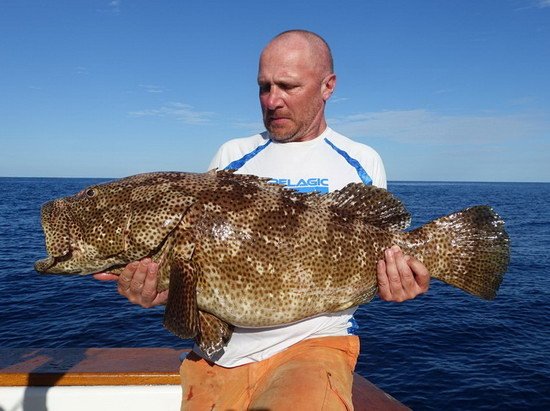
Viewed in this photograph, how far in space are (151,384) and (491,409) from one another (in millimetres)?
10538

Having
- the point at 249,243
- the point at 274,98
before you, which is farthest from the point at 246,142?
the point at 249,243

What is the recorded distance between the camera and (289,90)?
15.4 ft

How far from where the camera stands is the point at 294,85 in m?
4.67

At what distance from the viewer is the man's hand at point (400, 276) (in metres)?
4.06

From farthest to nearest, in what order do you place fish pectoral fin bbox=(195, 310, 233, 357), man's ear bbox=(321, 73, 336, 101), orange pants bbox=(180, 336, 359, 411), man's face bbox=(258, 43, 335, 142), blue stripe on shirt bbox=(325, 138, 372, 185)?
man's ear bbox=(321, 73, 336, 101) → blue stripe on shirt bbox=(325, 138, 372, 185) → man's face bbox=(258, 43, 335, 142) → fish pectoral fin bbox=(195, 310, 233, 357) → orange pants bbox=(180, 336, 359, 411)

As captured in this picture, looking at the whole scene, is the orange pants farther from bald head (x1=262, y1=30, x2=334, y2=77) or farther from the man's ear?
bald head (x1=262, y1=30, x2=334, y2=77)

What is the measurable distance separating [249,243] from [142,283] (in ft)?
3.30

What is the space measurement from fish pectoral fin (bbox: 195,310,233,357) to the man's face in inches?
82.5

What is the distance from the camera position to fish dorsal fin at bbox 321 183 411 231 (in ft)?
14.4

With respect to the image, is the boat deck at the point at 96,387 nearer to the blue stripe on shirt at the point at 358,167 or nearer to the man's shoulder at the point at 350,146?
the blue stripe on shirt at the point at 358,167

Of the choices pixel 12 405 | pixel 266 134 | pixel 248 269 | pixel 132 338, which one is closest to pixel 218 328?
pixel 248 269

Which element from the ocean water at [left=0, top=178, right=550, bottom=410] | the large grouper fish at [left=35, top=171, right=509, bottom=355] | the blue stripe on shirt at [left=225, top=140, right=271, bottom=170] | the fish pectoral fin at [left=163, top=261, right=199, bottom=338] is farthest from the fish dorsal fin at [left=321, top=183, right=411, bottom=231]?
the ocean water at [left=0, top=178, right=550, bottom=410]

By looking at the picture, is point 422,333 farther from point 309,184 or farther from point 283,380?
point 283,380

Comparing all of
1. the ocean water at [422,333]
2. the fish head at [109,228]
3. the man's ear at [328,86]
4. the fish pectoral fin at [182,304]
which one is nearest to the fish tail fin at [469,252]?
the man's ear at [328,86]
